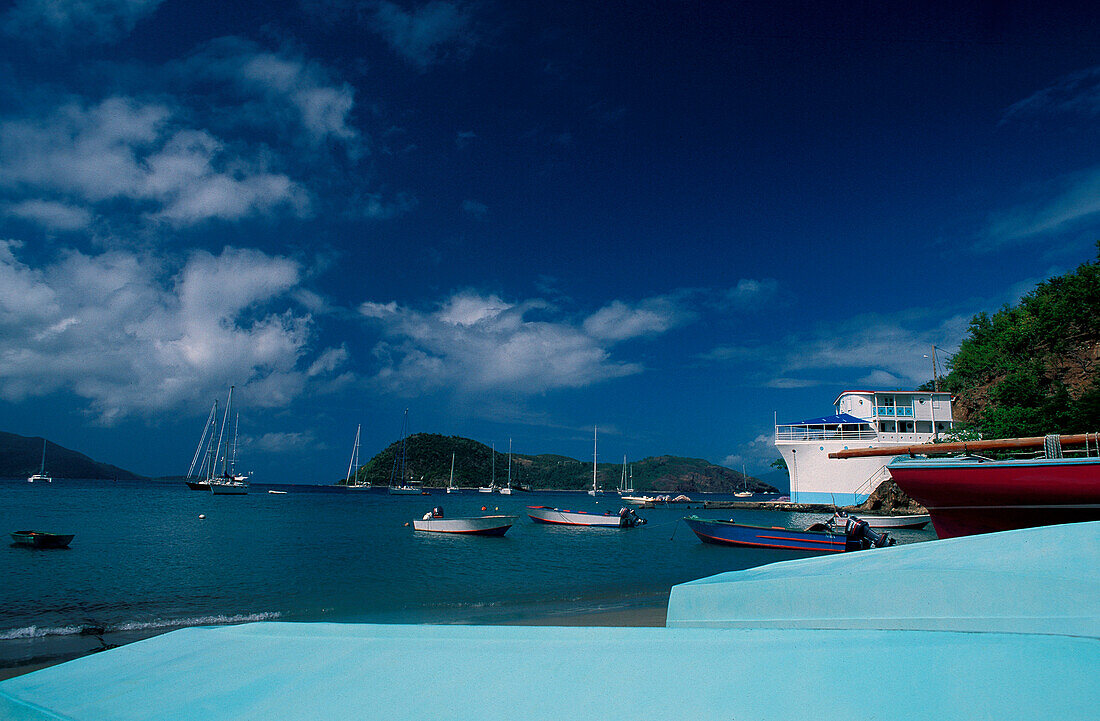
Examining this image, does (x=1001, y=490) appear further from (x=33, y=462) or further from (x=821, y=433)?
(x=33, y=462)

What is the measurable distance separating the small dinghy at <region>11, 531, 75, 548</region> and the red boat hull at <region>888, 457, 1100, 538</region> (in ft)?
94.1

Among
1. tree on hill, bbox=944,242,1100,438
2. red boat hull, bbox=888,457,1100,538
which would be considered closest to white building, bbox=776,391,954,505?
tree on hill, bbox=944,242,1100,438

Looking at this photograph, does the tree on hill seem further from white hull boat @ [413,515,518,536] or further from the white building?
white hull boat @ [413,515,518,536]

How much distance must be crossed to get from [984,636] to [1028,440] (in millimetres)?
17273

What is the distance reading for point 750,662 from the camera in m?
1.59

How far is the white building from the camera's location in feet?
149

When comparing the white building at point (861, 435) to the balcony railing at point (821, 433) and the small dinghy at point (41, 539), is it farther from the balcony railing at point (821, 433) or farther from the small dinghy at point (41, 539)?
the small dinghy at point (41, 539)

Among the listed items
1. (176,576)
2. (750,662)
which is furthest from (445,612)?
(750,662)

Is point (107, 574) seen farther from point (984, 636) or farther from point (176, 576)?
point (984, 636)

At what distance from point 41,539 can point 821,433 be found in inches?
1856

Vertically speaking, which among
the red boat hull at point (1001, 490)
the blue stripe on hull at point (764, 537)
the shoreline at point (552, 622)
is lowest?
the shoreline at point (552, 622)

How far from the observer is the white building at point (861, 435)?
45.3 m

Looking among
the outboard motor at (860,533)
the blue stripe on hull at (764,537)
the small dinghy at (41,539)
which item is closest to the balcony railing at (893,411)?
the blue stripe on hull at (764,537)

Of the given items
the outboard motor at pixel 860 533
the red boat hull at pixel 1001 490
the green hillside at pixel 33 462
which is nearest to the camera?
the red boat hull at pixel 1001 490
